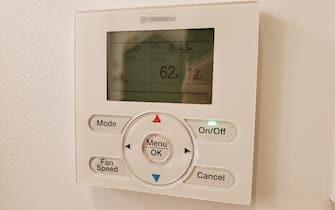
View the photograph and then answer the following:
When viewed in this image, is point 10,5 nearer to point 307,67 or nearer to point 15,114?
point 15,114

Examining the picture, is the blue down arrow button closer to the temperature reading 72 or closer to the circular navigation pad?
the circular navigation pad

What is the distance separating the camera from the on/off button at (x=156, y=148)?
33 centimetres

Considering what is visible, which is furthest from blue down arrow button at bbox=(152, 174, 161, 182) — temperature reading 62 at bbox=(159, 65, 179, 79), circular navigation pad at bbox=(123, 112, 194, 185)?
temperature reading 62 at bbox=(159, 65, 179, 79)

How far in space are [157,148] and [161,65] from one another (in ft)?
0.31

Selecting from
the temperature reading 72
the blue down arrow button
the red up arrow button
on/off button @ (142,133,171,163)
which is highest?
the temperature reading 72

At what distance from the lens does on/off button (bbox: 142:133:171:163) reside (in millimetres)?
335

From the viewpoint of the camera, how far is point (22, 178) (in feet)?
1.44

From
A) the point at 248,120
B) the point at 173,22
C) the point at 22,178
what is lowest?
the point at 22,178

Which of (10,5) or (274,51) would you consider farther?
(10,5)

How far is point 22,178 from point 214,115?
12.0 inches

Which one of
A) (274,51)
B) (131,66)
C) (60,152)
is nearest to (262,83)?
(274,51)

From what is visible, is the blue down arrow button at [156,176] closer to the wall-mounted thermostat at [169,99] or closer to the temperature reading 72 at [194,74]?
the wall-mounted thermostat at [169,99]

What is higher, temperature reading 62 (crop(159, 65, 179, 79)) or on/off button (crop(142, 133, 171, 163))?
temperature reading 62 (crop(159, 65, 179, 79))

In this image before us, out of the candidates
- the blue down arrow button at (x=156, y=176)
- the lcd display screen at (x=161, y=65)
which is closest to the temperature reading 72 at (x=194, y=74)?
the lcd display screen at (x=161, y=65)
